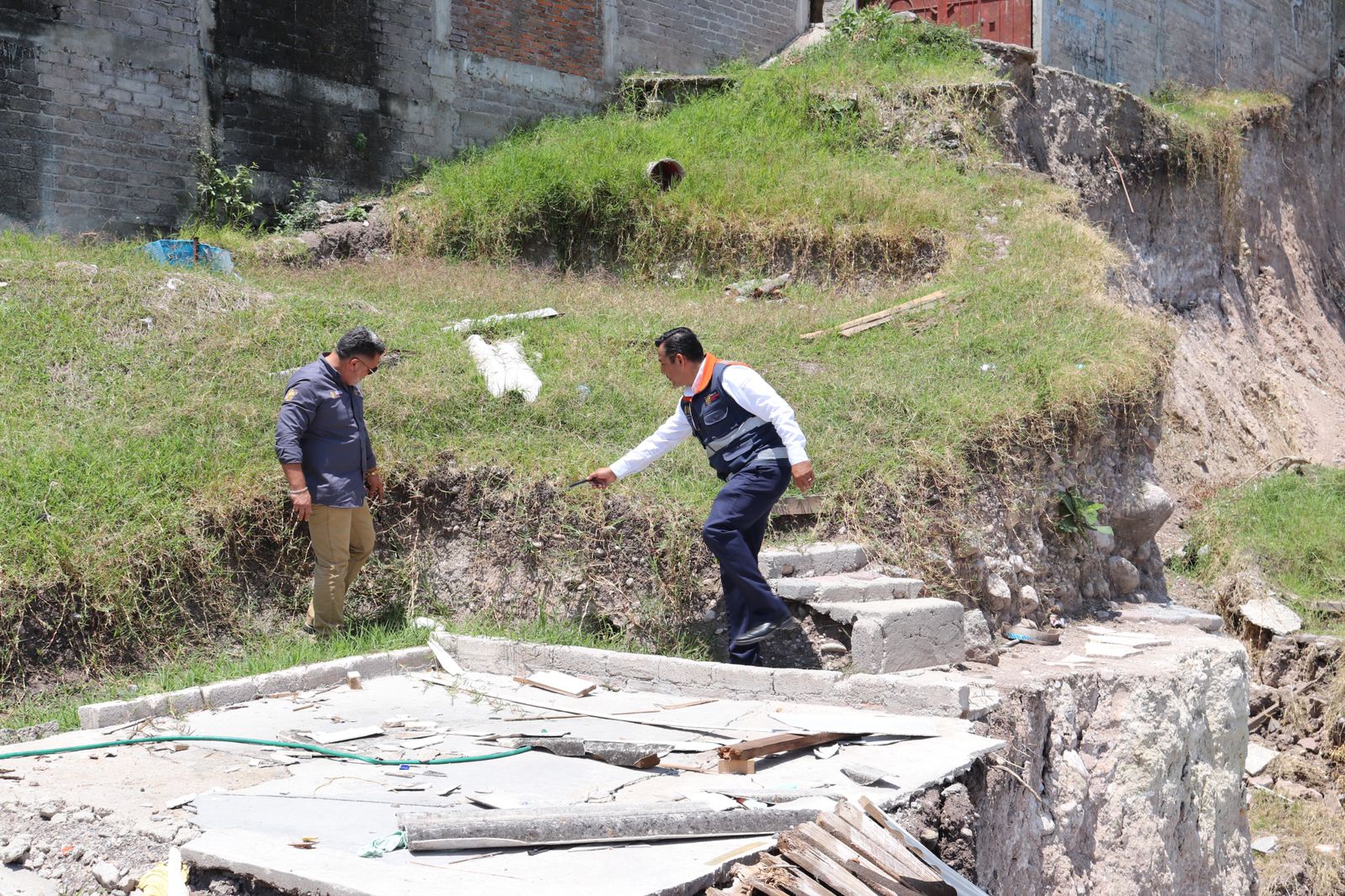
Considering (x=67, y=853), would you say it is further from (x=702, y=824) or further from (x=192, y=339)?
(x=192, y=339)

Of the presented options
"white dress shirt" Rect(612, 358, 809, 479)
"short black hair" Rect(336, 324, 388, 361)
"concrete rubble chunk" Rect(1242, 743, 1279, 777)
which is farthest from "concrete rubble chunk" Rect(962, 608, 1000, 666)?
"concrete rubble chunk" Rect(1242, 743, 1279, 777)

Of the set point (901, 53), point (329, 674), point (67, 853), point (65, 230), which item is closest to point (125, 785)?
point (67, 853)

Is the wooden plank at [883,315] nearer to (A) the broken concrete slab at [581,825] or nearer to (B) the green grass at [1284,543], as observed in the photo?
(B) the green grass at [1284,543]

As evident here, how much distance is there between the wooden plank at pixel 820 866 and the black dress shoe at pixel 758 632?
2.32m

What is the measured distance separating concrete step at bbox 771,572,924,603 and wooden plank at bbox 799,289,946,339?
3.94 metres

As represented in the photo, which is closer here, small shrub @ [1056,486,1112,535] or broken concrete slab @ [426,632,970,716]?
broken concrete slab @ [426,632,970,716]

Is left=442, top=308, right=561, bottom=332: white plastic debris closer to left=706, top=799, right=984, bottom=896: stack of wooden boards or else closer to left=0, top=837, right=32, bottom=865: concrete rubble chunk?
left=0, top=837, right=32, bottom=865: concrete rubble chunk

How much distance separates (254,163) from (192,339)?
5.72 metres

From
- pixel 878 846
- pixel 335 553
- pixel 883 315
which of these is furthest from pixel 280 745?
pixel 883 315

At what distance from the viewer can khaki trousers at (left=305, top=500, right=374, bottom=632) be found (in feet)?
19.8

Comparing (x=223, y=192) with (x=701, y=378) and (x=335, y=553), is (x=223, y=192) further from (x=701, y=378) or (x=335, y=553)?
(x=701, y=378)

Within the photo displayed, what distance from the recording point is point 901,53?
1590 centimetres

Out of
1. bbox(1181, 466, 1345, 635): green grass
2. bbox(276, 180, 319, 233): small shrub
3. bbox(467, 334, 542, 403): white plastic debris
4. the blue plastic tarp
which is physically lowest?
bbox(1181, 466, 1345, 635): green grass

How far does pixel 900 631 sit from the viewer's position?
5738mm
